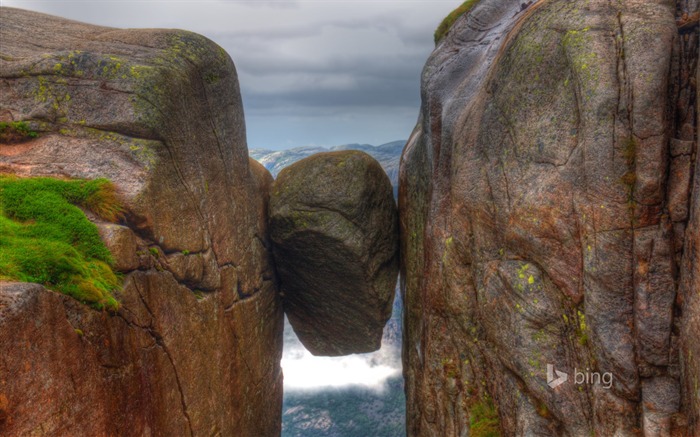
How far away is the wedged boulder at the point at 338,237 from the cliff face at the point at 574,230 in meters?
5.28

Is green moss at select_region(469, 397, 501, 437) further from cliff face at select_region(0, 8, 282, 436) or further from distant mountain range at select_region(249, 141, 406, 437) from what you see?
distant mountain range at select_region(249, 141, 406, 437)

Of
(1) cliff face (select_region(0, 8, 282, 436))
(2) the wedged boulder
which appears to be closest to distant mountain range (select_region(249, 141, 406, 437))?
(2) the wedged boulder

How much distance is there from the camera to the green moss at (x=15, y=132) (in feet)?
44.2

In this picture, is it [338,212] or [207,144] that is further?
[338,212]

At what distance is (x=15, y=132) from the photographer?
13.5m

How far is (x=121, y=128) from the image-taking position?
13.7m

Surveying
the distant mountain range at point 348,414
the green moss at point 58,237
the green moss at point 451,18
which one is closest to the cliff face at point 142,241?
the green moss at point 58,237

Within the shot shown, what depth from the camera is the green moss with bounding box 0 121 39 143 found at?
44.2ft

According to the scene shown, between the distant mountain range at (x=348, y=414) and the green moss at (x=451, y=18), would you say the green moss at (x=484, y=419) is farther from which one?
the distant mountain range at (x=348, y=414)

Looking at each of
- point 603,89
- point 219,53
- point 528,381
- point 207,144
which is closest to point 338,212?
point 207,144

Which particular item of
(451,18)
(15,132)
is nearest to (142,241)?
(15,132)

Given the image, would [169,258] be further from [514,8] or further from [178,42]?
[514,8]

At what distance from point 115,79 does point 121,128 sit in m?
1.71

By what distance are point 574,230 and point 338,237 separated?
11.0 metres
